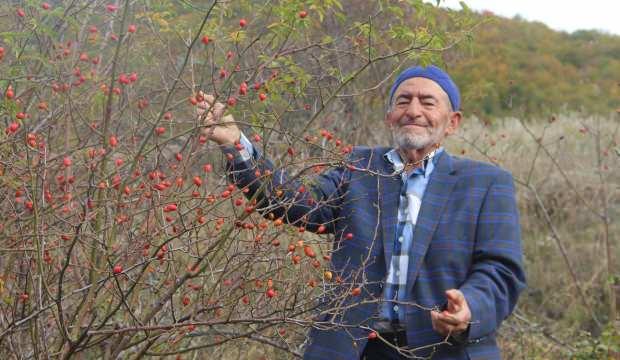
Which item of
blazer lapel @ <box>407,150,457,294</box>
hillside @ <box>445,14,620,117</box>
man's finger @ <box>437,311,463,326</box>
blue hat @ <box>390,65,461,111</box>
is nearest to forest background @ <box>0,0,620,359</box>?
blue hat @ <box>390,65,461,111</box>

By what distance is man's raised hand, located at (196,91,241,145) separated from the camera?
2.59 meters

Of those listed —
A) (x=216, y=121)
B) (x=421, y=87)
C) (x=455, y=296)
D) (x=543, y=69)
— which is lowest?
(x=543, y=69)

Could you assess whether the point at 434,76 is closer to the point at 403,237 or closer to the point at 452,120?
the point at 452,120

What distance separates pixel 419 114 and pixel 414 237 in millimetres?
498

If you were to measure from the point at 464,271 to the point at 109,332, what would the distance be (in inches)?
44.3

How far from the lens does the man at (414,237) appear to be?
8.96ft

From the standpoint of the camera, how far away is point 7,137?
105 inches

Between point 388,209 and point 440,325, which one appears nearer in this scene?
point 440,325

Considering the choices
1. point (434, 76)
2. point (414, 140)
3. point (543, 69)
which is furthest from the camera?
point (543, 69)

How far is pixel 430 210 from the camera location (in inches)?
115

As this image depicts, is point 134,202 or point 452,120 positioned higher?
point 452,120

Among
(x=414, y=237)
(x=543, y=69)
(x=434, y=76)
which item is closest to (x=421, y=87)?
(x=434, y=76)

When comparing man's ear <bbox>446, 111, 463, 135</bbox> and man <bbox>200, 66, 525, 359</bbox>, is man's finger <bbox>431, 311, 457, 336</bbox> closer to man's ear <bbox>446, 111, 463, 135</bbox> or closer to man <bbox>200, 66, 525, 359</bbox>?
man <bbox>200, 66, 525, 359</bbox>

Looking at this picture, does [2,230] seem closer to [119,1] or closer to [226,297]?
[226,297]
